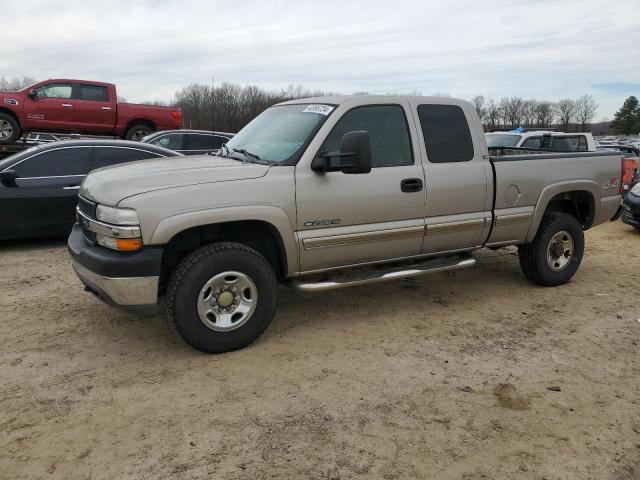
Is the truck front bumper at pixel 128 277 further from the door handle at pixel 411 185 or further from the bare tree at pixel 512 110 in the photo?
the bare tree at pixel 512 110

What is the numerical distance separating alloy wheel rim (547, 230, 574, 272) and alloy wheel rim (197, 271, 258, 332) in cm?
348

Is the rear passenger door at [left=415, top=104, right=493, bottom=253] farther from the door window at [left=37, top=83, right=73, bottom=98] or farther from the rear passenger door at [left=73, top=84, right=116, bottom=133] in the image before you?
the door window at [left=37, top=83, right=73, bottom=98]

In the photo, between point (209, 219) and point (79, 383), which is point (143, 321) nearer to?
point (79, 383)

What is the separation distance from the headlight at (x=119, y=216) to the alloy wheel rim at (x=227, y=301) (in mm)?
680

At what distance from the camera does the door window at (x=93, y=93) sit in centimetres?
1471

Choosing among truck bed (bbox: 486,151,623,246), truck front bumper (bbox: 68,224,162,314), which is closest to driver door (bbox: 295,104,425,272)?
truck bed (bbox: 486,151,623,246)

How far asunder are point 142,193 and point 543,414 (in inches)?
117

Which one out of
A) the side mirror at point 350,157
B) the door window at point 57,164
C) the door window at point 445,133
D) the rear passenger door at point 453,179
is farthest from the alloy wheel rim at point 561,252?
the door window at point 57,164

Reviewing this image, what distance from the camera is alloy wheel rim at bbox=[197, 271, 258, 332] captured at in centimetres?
393

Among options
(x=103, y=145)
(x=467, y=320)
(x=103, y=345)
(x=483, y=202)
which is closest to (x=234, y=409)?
(x=103, y=345)

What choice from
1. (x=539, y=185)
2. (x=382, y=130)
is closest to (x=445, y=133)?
(x=382, y=130)

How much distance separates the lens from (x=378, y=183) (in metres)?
4.50

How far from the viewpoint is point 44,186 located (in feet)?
23.1

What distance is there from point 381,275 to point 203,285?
61.0 inches
